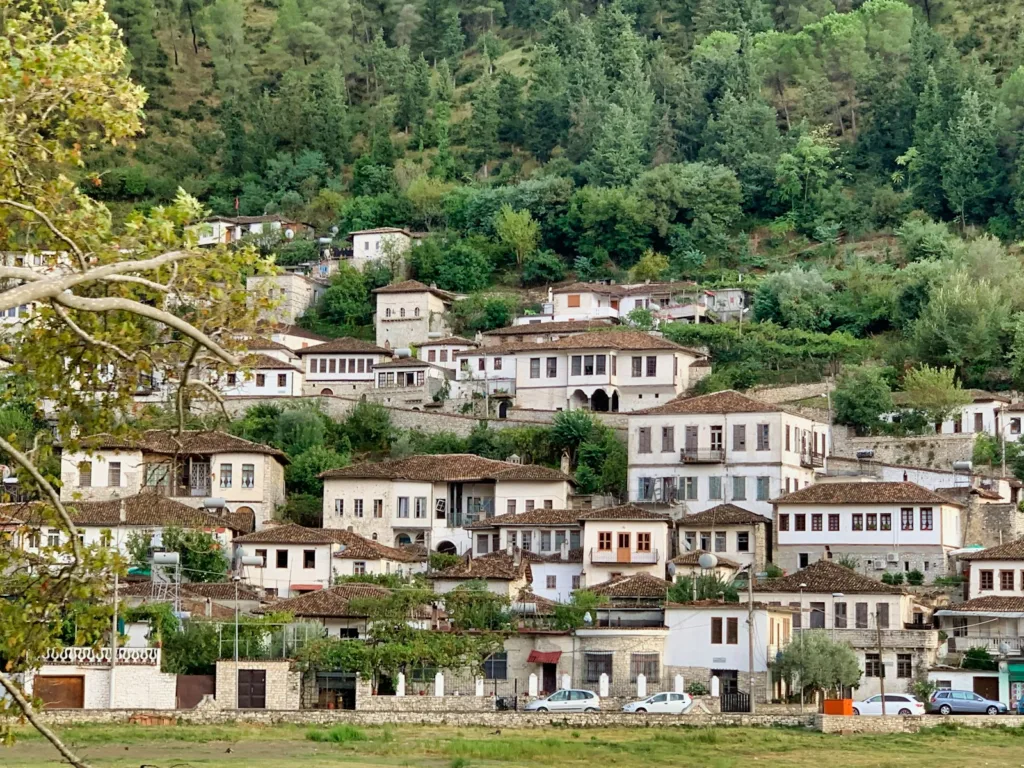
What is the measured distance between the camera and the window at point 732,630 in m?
64.5

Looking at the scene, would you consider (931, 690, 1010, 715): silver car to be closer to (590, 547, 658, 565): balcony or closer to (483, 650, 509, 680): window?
(483, 650, 509, 680): window

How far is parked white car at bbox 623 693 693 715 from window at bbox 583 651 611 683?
5.64 m

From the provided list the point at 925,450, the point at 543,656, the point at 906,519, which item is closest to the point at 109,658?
the point at 543,656

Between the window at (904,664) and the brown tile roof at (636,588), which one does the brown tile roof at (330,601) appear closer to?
the brown tile roof at (636,588)

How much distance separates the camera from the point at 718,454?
81.2m

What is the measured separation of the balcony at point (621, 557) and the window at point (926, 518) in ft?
32.0

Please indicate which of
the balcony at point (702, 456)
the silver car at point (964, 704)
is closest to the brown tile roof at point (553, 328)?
the balcony at point (702, 456)

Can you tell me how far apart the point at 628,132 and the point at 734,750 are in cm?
7918

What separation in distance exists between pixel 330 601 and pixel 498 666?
20.1ft

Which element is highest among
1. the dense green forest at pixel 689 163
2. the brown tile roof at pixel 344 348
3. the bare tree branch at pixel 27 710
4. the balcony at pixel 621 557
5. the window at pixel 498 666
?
the dense green forest at pixel 689 163

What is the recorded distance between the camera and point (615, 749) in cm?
4991

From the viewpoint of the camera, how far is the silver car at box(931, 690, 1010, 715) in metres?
59.3

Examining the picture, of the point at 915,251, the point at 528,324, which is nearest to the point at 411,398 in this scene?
the point at 528,324

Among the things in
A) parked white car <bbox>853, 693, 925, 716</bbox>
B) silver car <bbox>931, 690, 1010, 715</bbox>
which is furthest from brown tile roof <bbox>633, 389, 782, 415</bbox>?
parked white car <bbox>853, 693, 925, 716</bbox>
